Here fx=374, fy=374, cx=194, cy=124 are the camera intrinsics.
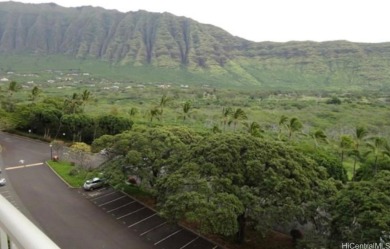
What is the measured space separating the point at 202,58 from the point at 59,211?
153043 mm

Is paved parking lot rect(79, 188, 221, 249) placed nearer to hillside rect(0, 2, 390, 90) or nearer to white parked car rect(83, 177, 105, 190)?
white parked car rect(83, 177, 105, 190)

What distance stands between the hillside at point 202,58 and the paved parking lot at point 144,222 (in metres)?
120

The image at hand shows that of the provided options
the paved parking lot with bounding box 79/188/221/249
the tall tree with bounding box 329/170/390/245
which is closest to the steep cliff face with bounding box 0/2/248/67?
the paved parking lot with bounding box 79/188/221/249

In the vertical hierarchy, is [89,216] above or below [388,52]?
below

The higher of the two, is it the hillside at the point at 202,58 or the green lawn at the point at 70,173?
the hillside at the point at 202,58

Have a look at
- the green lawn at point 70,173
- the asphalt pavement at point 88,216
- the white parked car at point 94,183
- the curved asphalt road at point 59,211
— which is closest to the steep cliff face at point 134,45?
the green lawn at point 70,173

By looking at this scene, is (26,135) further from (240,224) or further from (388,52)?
(388,52)

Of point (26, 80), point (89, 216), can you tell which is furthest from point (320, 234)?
point (26, 80)

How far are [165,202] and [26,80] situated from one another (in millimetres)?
119780

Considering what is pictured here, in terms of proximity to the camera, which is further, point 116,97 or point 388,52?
point 388,52

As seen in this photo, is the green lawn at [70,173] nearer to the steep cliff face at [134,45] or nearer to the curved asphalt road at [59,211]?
the curved asphalt road at [59,211]

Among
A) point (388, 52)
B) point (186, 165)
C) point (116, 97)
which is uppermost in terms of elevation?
point (388, 52)

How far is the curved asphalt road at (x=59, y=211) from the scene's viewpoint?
2094 centimetres

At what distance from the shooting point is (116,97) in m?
96.1
